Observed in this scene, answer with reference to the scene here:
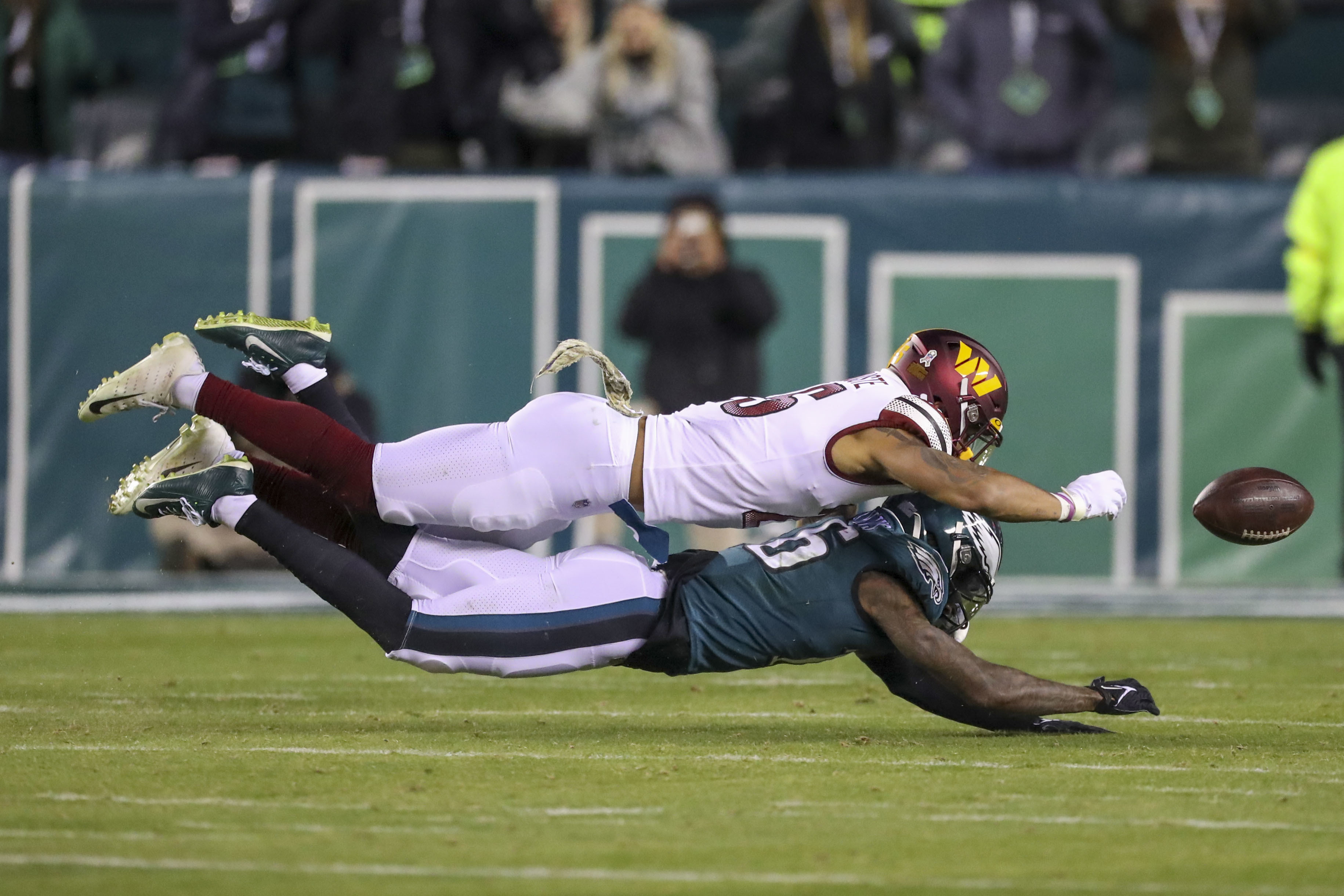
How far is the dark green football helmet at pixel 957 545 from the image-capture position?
6.00 meters

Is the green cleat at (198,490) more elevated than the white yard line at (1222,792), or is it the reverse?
the green cleat at (198,490)

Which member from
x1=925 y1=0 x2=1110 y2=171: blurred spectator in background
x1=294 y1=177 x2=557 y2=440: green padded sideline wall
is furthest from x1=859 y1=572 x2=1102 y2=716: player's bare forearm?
x1=925 y1=0 x2=1110 y2=171: blurred spectator in background

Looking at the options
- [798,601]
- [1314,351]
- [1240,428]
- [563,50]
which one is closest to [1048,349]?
[1240,428]

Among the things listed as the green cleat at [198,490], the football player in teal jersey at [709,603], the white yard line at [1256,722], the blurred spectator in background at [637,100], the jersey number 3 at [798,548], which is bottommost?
the white yard line at [1256,722]

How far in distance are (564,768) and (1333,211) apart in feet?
21.3

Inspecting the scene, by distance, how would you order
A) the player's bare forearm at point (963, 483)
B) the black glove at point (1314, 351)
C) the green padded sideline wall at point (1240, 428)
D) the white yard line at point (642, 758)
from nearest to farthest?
the white yard line at point (642, 758), the player's bare forearm at point (963, 483), the black glove at point (1314, 351), the green padded sideline wall at point (1240, 428)

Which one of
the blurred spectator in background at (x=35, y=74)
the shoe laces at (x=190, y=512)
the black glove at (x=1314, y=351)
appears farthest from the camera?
the blurred spectator in background at (x=35, y=74)

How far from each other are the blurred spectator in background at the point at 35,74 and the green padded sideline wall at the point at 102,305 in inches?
32.6

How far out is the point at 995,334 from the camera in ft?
38.0

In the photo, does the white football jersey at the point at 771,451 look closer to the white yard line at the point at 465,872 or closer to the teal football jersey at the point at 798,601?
the teal football jersey at the point at 798,601

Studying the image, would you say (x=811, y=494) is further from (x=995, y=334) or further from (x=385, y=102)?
(x=385, y=102)

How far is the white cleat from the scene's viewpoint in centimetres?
644

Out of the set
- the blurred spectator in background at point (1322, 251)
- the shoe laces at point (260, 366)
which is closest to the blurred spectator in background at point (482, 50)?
the blurred spectator in background at point (1322, 251)

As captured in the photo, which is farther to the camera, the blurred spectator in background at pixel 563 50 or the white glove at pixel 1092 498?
the blurred spectator in background at pixel 563 50
